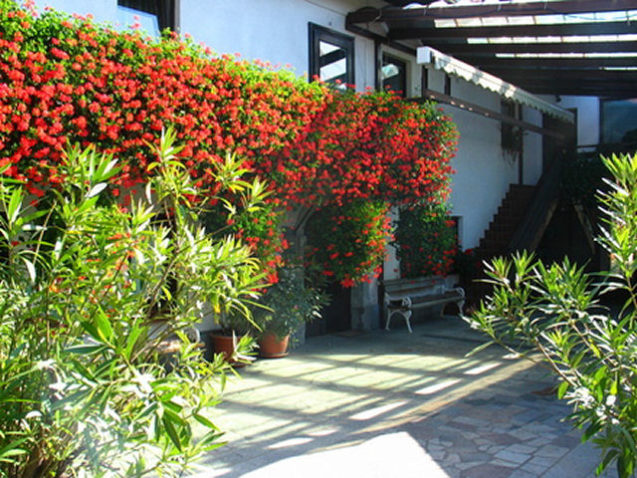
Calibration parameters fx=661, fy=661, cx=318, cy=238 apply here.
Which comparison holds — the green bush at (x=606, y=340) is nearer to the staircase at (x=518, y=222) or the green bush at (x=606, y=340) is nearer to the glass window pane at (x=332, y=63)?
the glass window pane at (x=332, y=63)

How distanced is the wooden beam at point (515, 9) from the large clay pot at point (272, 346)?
18.5 feet

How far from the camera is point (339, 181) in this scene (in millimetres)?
9602

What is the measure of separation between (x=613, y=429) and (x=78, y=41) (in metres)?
5.80

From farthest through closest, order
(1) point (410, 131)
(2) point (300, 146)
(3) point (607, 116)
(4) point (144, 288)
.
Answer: (3) point (607, 116) → (1) point (410, 131) → (2) point (300, 146) → (4) point (144, 288)

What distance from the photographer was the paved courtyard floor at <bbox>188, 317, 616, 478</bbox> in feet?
17.0

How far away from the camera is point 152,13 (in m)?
8.35

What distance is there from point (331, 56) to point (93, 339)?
9.88 metres

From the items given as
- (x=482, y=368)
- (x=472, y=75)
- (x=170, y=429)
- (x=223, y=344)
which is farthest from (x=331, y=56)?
(x=170, y=429)

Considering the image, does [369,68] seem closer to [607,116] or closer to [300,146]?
[300,146]

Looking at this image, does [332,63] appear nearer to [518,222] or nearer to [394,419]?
[394,419]

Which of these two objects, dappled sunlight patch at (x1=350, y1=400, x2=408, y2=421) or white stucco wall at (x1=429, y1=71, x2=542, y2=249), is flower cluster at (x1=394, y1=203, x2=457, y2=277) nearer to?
white stucco wall at (x1=429, y1=71, x2=542, y2=249)

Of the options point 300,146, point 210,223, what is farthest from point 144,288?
point 300,146

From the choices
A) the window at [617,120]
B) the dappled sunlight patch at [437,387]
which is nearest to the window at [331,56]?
the dappled sunlight patch at [437,387]

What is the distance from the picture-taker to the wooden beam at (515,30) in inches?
429
